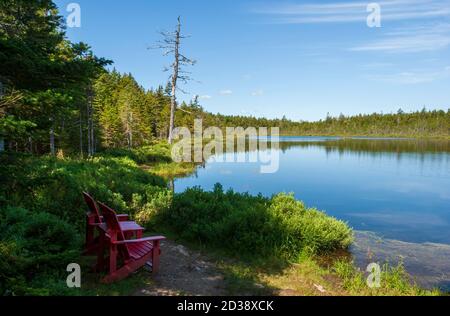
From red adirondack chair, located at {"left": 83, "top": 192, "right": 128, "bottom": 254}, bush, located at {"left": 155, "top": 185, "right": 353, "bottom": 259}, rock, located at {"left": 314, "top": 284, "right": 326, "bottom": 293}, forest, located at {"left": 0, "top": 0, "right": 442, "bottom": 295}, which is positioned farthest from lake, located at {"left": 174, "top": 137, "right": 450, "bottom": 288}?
red adirondack chair, located at {"left": 83, "top": 192, "right": 128, "bottom": 254}

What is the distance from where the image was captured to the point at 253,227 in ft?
31.2

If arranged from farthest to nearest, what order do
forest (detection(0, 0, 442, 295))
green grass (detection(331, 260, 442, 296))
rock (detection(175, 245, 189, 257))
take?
rock (detection(175, 245, 189, 257)), green grass (detection(331, 260, 442, 296)), forest (detection(0, 0, 442, 295))

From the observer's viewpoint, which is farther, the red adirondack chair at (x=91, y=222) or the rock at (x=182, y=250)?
the rock at (x=182, y=250)

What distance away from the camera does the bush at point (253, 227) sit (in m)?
9.02

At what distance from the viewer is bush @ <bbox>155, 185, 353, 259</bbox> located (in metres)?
9.02

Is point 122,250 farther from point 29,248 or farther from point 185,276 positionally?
point 29,248

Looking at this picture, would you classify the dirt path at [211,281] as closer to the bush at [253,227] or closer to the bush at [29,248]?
the bush at [253,227]

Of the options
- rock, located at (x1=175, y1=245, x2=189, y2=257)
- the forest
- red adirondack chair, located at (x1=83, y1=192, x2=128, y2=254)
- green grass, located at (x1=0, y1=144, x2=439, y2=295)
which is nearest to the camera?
the forest

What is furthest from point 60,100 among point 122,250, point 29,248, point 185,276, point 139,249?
point 185,276

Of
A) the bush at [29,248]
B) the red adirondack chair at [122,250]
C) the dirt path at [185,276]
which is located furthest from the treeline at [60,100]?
the dirt path at [185,276]

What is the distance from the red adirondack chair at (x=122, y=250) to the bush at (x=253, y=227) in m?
2.64

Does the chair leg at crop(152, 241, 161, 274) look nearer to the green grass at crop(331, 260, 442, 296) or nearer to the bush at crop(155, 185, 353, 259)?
the bush at crop(155, 185, 353, 259)

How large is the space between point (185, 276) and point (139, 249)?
1139 mm
